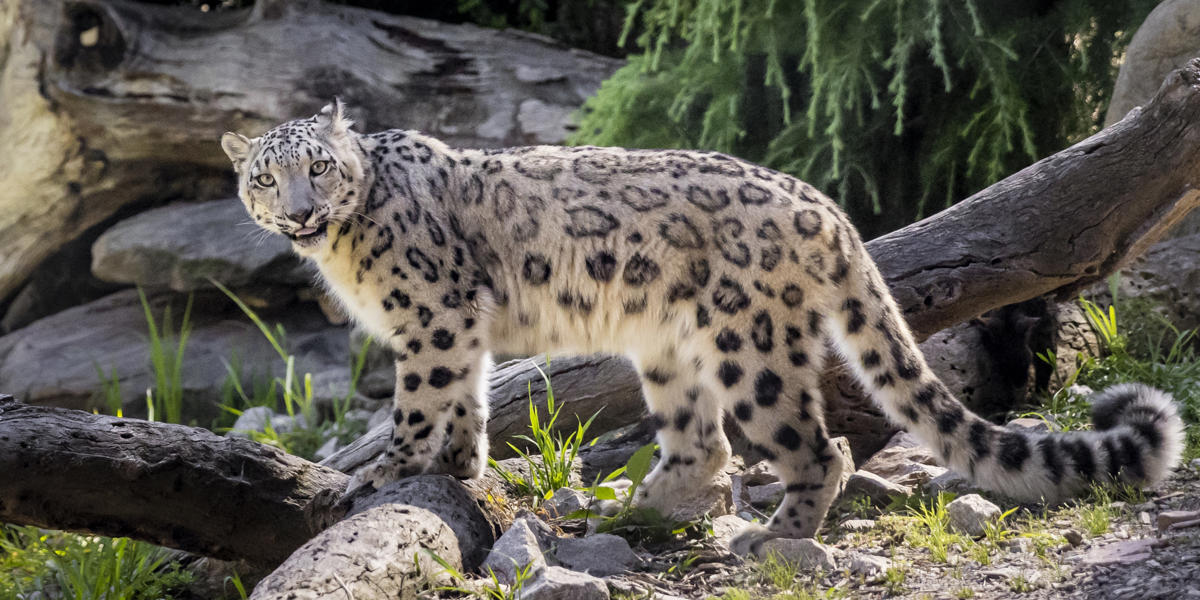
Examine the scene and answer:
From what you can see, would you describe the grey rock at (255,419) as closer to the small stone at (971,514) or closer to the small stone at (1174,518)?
the small stone at (971,514)

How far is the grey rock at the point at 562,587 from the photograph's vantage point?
3.46 m

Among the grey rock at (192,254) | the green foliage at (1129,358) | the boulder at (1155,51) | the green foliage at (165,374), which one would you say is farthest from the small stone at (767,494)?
the grey rock at (192,254)

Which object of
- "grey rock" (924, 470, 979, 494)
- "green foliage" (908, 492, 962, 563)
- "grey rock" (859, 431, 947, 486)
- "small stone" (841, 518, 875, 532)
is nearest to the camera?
"green foliage" (908, 492, 962, 563)

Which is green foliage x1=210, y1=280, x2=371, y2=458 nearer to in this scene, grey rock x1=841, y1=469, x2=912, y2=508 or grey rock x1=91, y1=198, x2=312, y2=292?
grey rock x1=91, y1=198, x2=312, y2=292

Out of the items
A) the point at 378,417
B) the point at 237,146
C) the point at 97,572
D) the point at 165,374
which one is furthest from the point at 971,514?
the point at 165,374

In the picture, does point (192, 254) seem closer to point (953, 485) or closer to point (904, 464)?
point (904, 464)

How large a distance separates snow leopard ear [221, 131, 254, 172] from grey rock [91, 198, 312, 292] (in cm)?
491

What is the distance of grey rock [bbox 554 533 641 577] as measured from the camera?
405cm

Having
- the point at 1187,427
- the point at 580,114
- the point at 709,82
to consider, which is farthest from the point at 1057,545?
the point at 580,114

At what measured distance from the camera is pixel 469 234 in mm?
4855

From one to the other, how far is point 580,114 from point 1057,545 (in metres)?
6.52

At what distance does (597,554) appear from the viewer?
162 inches

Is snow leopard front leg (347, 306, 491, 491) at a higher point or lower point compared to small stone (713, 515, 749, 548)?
higher

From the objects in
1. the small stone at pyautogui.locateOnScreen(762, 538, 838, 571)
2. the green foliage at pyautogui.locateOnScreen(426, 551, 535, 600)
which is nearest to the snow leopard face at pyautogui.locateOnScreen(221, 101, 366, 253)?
the green foliage at pyautogui.locateOnScreen(426, 551, 535, 600)
